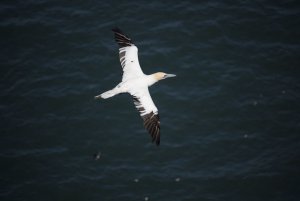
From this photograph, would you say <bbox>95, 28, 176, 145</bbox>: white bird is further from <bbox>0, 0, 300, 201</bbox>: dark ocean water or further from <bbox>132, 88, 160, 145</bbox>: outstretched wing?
<bbox>0, 0, 300, 201</bbox>: dark ocean water

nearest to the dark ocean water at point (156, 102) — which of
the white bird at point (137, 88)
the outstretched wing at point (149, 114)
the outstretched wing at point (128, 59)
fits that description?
the outstretched wing at point (149, 114)

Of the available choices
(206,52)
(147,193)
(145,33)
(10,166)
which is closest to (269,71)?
(206,52)

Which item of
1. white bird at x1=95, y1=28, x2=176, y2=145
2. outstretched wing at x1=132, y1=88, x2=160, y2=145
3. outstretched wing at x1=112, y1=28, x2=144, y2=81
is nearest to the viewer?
outstretched wing at x1=132, y1=88, x2=160, y2=145

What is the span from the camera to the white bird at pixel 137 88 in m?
20.1

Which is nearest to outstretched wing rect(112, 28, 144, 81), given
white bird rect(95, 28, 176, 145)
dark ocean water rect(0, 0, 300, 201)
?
white bird rect(95, 28, 176, 145)

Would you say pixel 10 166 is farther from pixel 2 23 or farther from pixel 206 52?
pixel 206 52

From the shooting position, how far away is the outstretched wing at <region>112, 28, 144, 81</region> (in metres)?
21.4

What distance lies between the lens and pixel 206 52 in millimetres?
26734

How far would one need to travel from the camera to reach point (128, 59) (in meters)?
21.7

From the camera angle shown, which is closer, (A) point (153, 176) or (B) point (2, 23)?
(A) point (153, 176)

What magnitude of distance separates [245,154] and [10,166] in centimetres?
1178

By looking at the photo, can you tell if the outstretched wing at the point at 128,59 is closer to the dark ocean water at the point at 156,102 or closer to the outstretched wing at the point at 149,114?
the outstretched wing at the point at 149,114

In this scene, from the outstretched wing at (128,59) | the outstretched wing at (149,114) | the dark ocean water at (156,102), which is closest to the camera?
the outstretched wing at (149,114)

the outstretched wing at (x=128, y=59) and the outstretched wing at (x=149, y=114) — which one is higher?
the outstretched wing at (x=128, y=59)
